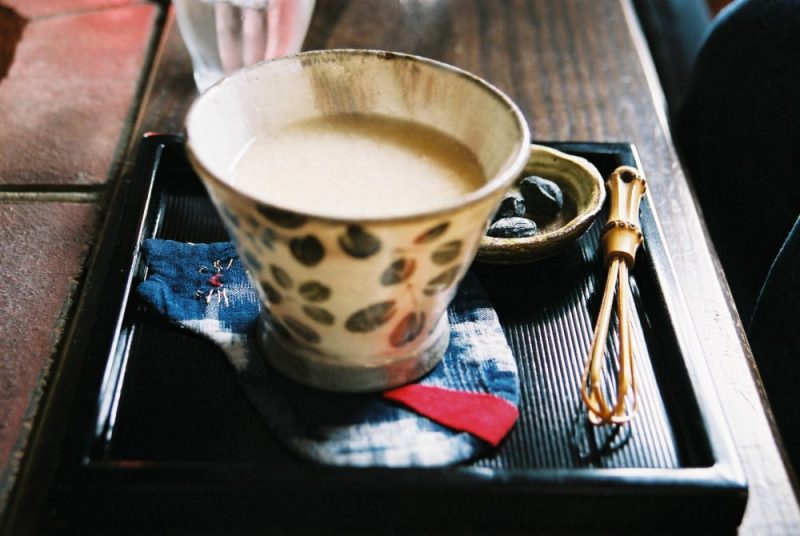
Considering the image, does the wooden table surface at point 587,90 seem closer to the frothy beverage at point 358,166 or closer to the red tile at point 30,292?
the red tile at point 30,292

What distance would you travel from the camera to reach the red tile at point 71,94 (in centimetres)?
81

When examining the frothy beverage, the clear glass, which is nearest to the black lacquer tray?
the frothy beverage

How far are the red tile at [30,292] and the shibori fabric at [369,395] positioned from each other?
0.08 meters

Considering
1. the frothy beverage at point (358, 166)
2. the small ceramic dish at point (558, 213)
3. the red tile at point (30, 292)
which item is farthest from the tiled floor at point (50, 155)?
the small ceramic dish at point (558, 213)

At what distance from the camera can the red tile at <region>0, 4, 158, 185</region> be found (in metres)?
0.81

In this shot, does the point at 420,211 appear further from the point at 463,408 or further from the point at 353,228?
the point at 463,408

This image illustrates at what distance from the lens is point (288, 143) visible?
573 mm

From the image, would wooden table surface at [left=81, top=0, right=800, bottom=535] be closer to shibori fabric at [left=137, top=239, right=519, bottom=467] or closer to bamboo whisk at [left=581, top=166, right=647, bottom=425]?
bamboo whisk at [left=581, top=166, right=647, bottom=425]

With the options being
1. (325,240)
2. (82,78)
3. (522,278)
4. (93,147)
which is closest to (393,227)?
(325,240)

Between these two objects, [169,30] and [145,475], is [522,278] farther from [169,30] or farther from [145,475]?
[169,30]

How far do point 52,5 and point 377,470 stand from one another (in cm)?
101

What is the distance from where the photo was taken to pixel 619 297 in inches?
24.2

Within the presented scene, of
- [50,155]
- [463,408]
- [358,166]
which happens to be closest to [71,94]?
[50,155]

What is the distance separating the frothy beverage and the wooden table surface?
0.84 feet
